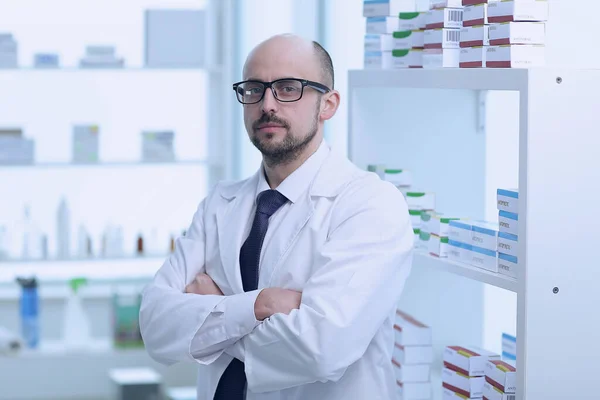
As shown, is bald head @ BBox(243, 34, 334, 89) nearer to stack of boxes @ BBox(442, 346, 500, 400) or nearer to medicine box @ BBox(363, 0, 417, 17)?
medicine box @ BBox(363, 0, 417, 17)

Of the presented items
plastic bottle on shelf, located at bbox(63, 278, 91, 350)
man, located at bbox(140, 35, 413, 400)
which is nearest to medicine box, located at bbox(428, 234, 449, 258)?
man, located at bbox(140, 35, 413, 400)

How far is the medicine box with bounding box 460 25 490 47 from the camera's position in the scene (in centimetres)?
208

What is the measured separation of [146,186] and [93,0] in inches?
35.4

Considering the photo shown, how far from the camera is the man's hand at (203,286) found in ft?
7.40

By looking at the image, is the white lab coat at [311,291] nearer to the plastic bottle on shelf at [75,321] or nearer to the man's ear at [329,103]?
the man's ear at [329,103]

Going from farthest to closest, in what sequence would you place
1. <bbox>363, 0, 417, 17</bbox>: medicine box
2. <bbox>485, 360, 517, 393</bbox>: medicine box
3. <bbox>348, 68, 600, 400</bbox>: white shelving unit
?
<bbox>363, 0, 417, 17</bbox>: medicine box, <bbox>485, 360, 517, 393</bbox>: medicine box, <bbox>348, 68, 600, 400</bbox>: white shelving unit

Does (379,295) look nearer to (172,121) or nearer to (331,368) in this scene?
(331,368)

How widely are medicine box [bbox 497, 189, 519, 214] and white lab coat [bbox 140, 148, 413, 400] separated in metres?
0.22

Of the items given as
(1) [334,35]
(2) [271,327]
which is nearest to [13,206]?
(1) [334,35]

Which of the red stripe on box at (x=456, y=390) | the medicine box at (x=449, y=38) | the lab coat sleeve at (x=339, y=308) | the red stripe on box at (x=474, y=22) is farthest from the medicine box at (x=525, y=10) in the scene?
the red stripe on box at (x=456, y=390)

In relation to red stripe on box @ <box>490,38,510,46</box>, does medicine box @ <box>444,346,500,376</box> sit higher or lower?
lower

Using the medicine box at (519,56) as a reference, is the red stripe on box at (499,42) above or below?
above

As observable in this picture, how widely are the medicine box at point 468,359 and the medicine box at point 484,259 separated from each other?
23 cm

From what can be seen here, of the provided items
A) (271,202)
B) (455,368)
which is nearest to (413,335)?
(455,368)
